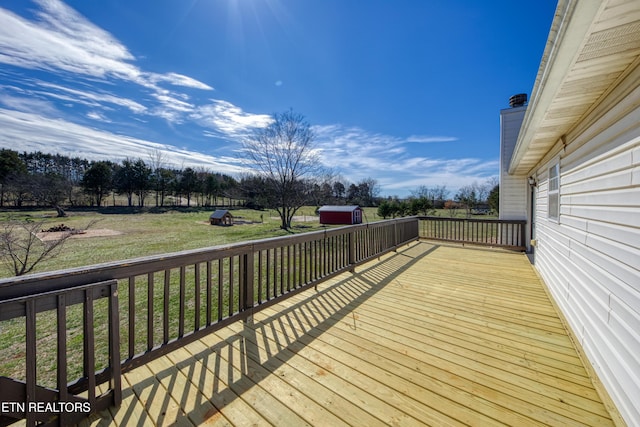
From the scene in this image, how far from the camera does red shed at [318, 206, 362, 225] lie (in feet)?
68.8

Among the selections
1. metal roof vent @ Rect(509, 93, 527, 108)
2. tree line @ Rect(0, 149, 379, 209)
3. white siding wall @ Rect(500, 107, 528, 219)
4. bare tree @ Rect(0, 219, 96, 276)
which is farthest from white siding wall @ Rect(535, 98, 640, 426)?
tree line @ Rect(0, 149, 379, 209)

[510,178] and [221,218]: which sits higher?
[510,178]

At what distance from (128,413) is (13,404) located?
53 cm

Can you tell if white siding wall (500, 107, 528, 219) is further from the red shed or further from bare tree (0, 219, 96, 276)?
the red shed

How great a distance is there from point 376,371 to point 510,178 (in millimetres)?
8113

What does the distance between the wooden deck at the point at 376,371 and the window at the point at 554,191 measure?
54.2 inches

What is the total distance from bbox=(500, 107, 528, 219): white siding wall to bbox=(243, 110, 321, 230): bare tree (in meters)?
12.0

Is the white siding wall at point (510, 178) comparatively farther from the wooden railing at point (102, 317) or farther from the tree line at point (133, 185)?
the tree line at point (133, 185)

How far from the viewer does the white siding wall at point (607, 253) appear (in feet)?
4.66

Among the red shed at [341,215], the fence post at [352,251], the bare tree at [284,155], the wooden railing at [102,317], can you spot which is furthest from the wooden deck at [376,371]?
the red shed at [341,215]

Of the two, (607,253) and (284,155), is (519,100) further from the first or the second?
(284,155)

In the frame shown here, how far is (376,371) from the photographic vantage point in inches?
74.0

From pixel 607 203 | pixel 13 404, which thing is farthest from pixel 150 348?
pixel 607 203

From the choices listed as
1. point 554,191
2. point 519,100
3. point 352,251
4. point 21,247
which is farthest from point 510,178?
point 21,247
